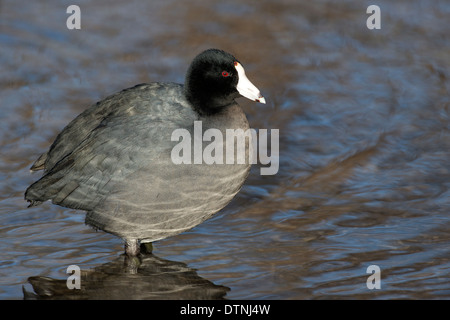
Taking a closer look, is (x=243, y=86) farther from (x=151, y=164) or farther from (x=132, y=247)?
(x=132, y=247)

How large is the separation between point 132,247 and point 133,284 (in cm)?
26

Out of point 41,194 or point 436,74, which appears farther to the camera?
point 436,74

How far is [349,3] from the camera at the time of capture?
860 centimetres

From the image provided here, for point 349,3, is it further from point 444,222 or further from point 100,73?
point 444,222

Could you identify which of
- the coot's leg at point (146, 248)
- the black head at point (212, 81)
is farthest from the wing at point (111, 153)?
the coot's leg at point (146, 248)

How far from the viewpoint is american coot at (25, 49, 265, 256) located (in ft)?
15.0

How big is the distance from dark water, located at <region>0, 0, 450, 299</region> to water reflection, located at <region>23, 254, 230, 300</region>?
0.04 ft

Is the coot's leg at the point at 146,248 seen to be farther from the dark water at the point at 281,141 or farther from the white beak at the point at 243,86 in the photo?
the white beak at the point at 243,86

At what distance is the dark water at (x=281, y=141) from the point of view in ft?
15.8

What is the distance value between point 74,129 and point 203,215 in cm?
94

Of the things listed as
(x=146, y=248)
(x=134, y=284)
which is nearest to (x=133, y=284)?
(x=134, y=284)

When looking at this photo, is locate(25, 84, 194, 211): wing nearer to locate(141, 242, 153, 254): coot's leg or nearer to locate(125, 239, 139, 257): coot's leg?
locate(125, 239, 139, 257): coot's leg

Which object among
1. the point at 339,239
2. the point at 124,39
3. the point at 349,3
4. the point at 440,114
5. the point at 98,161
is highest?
the point at 349,3

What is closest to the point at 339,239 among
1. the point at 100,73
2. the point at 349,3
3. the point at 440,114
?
the point at 440,114
